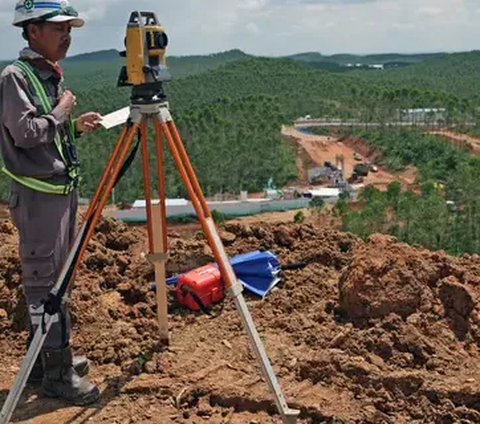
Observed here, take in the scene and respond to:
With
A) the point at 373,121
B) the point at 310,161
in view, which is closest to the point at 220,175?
the point at 310,161

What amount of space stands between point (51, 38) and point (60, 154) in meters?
0.62

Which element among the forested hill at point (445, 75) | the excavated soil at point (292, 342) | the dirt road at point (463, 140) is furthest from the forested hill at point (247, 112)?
the excavated soil at point (292, 342)

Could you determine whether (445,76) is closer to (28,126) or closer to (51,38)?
(51,38)

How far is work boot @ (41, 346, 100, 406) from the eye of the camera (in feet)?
12.1

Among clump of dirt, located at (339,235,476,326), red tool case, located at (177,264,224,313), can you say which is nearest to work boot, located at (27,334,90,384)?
red tool case, located at (177,264,224,313)

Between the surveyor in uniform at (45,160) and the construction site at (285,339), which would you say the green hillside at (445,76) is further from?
the surveyor in uniform at (45,160)

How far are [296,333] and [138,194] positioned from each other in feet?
112

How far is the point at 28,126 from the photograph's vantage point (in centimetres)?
324

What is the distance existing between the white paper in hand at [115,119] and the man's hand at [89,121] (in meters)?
0.04

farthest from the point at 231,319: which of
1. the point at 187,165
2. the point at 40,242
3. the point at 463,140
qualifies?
the point at 463,140

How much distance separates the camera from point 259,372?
3.99 meters

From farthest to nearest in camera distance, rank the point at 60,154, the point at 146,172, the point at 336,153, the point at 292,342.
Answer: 1. the point at 336,153
2. the point at 292,342
3. the point at 146,172
4. the point at 60,154

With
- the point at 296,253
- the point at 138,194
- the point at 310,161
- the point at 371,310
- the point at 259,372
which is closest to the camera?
the point at 259,372

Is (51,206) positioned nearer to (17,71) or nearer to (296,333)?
(17,71)
